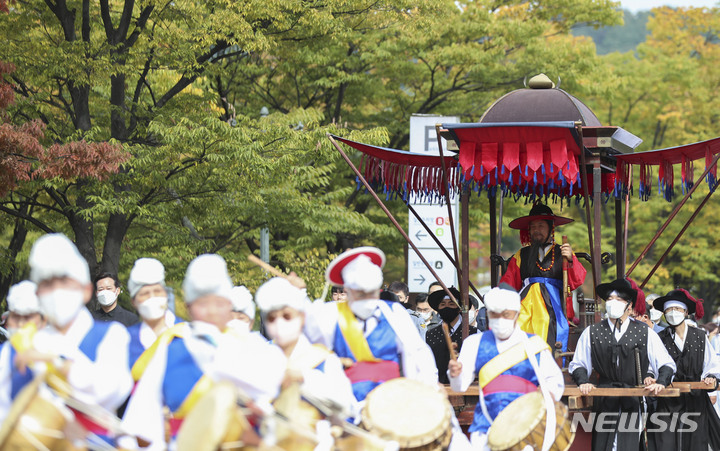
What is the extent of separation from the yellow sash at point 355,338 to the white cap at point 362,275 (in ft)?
0.67

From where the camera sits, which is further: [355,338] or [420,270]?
[420,270]

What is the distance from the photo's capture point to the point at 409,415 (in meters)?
5.69

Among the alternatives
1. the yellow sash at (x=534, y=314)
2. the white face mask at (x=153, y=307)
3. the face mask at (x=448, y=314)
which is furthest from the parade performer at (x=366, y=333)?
the face mask at (x=448, y=314)

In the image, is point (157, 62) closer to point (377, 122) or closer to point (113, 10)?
point (113, 10)

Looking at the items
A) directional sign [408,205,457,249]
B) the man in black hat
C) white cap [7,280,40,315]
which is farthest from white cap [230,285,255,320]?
directional sign [408,205,457,249]

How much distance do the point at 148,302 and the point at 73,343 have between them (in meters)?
1.13

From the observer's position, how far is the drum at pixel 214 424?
13.2 ft

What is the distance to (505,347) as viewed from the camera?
21.8 feet

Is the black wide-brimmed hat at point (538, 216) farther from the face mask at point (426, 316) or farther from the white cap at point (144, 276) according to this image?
the white cap at point (144, 276)

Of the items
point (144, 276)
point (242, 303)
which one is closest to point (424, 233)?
point (242, 303)

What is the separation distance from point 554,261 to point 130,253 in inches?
281

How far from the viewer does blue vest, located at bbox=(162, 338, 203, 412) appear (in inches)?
182

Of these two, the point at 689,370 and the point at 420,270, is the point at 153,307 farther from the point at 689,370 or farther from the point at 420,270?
the point at 420,270

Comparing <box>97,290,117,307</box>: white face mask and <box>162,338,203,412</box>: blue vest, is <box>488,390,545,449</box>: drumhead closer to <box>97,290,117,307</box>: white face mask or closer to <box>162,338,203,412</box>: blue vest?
<box>162,338,203,412</box>: blue vest
